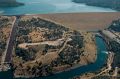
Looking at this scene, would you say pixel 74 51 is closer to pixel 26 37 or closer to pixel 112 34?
pixel 26 37

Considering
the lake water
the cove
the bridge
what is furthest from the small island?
the cove

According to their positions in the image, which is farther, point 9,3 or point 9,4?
point 9,3

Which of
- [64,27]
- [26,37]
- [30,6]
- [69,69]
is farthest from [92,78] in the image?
[30,6]

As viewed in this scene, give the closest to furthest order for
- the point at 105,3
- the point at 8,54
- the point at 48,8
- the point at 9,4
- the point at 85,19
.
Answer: the point at 8,54
the point at 85,19
the point at 48,8
the point at 9,4
the point at 105,3

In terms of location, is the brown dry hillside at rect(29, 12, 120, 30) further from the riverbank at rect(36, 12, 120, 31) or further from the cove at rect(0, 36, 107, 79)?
the cove at rect(0, 36, 107, 79)

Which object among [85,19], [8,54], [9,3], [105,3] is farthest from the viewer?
[105,3]

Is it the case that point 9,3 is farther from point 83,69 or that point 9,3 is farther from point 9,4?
point 83,69

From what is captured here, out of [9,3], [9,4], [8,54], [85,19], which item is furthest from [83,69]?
[9,3]
